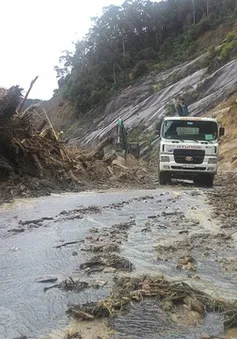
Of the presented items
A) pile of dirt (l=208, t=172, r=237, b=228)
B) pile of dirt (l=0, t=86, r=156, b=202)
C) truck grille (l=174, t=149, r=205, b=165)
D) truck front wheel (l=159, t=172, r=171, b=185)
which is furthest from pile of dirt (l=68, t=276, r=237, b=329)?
truck front wheel (l=159, t=172, r=171, b=185)

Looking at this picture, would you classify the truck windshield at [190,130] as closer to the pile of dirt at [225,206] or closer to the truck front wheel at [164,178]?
the truck front wheel at [164,178]

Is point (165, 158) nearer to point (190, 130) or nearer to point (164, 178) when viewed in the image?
point (164, 178)

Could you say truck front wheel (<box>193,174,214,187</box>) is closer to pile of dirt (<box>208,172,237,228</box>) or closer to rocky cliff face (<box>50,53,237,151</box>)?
pile of dirt (<box>208,172,237,228</box>)

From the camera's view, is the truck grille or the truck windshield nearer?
the truck grille

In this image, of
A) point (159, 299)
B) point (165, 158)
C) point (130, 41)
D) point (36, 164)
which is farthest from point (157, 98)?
point (159, 299)

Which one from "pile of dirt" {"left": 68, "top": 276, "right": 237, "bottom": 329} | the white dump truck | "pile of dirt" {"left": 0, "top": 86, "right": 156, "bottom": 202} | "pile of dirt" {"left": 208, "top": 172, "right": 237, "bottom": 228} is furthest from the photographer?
the white dump truck

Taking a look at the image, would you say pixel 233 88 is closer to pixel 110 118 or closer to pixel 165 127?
pixel 165 127

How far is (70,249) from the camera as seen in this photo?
24.3 ft

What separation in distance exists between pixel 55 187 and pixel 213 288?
10.4 meters

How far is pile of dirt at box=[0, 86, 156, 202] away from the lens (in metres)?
14.4

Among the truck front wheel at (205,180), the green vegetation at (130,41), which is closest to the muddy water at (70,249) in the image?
the truck front wheel at (205,180)

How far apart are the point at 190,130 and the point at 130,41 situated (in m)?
66.0

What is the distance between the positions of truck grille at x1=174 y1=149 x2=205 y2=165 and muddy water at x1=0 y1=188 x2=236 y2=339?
3.10m

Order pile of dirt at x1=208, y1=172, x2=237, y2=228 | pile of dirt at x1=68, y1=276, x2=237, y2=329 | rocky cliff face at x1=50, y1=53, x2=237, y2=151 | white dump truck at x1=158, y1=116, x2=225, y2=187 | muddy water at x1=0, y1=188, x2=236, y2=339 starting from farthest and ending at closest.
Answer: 1. rocky cliff face at x1=50, y1=53, x2=237, y2=151
2. white dump truck at x1=158, y1=116, x2=225, y2=187
3. pile of dirt at x1=208, y1=172, x2=237, y2=228
4. muddy water at x1=0, y1=188, x2=236, y2=339
5. pile of dirt at x1=68, y1=276, x2=237, y2=329
